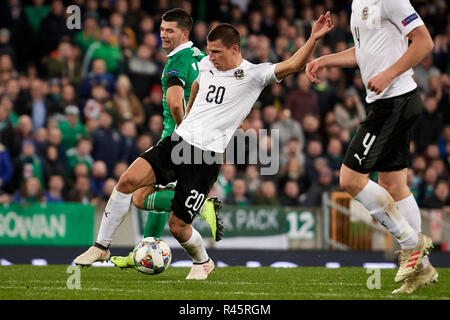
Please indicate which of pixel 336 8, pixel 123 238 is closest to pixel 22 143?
pixel 123 238

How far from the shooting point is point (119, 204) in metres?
8.58

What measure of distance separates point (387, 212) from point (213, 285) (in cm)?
Result: 183

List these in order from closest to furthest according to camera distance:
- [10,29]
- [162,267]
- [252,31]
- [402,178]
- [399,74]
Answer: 1. [399,74]
2. [402,178]
3. [162,267]
4. [10,29]
5. [252,31]

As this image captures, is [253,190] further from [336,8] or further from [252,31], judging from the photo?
[336,8]

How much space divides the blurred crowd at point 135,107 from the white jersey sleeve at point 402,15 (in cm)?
793

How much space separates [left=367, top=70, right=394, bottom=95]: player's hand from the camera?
691 centimetres

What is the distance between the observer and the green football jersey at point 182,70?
29.7ft

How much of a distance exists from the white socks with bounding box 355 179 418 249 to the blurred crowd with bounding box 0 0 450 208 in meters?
7.66

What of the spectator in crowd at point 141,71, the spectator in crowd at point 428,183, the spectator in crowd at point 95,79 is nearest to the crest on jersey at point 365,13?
the spectator in crowd at point 95,79

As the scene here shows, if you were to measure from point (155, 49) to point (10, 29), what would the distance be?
2.72m

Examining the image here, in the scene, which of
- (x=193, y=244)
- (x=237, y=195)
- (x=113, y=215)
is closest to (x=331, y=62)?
(x=193, y=244)

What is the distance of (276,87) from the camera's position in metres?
17.7

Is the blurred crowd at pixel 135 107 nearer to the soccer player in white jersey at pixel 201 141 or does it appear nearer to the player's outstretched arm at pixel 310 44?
the soccer player in white jersey at pixel 201 141

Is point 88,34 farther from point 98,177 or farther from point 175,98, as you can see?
point 175,98
